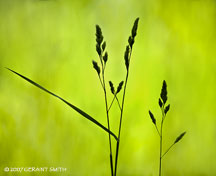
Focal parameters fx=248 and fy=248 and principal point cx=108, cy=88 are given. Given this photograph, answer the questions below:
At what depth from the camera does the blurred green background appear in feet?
3.25

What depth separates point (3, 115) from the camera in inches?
38.8

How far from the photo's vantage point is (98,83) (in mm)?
1021

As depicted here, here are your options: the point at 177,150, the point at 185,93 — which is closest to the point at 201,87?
Answer: the point at 185,93

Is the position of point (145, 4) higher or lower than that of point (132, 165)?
higher

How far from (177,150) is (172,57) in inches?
15.1

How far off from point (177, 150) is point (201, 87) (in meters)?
0.28

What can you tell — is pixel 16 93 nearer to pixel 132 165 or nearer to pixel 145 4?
pixel 132 165

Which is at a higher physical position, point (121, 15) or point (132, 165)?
point (121, 15)

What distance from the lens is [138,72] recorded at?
3.39ft

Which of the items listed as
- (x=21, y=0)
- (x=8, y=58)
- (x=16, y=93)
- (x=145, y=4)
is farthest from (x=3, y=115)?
(x=145, y=4)

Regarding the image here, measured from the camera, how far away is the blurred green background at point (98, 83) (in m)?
0.99

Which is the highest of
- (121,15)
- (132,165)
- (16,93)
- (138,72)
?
(121,15)

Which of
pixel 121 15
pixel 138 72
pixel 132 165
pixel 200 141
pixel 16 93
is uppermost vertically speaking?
pixel 121 15

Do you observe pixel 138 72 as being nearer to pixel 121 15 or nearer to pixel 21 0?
pixel 121 15
